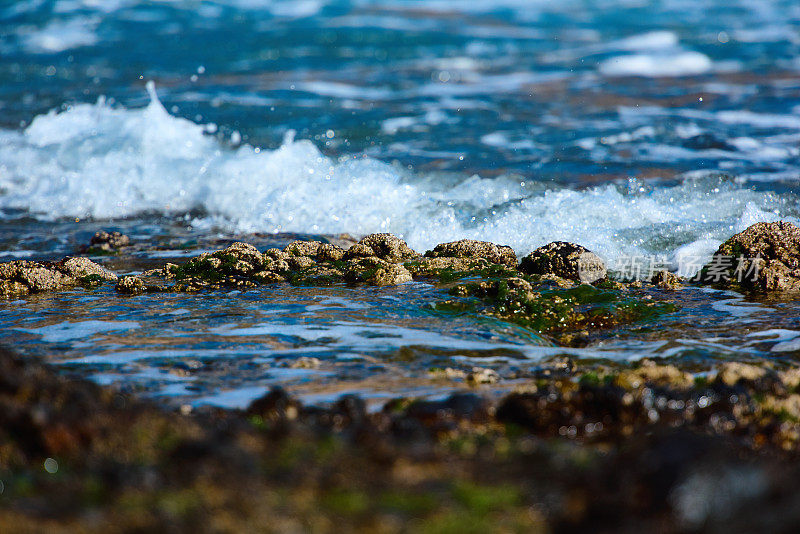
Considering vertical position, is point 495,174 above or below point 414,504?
above

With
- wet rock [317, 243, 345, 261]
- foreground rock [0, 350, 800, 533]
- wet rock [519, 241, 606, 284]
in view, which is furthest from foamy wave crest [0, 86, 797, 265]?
foreground rock [0, 350, 800, 533]

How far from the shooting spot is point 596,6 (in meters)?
22.7

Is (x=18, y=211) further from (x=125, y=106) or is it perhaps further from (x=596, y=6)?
(x=596, y=6)

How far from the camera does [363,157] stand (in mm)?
9086

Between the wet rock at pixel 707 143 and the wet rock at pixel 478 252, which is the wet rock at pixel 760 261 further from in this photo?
the wet rock at pixel 707 143

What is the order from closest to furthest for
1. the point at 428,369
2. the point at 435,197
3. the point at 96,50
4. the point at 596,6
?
the point at 428,369
the point at 435,197
the point at 96,50
the point at 596,6

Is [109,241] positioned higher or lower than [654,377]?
higher

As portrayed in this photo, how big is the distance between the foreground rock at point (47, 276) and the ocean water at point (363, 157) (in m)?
0.26

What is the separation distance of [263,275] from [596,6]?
66.0ft

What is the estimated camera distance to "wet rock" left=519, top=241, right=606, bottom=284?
5070mm

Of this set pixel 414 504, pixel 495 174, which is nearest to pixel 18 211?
pixel 495 174

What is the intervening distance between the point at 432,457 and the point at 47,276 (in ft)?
12.7

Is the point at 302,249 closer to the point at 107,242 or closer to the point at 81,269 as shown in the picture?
the point at 81,269

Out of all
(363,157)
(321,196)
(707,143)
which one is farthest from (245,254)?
(707,143)
